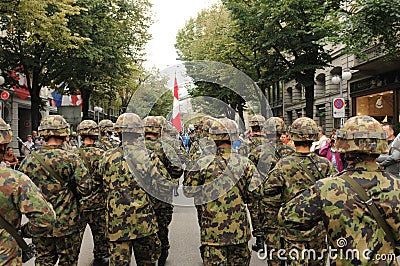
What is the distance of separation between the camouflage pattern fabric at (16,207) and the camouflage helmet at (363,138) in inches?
95.7

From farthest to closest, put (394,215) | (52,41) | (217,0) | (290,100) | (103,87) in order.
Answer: (290,100) → (217,0) → (103,87) → (52,41) → (394,215)

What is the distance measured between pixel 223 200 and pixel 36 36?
15124mm

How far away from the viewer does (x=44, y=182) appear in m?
5.23

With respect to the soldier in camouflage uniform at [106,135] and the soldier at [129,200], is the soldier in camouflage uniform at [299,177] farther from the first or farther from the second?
the soldier in camouflage uniform at [106,135]

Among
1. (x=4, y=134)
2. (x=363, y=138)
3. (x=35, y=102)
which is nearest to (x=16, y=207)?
(x=4, y=134)

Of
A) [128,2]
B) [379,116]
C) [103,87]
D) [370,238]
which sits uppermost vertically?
[128,2]

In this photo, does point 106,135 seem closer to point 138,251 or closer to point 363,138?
point 138,251

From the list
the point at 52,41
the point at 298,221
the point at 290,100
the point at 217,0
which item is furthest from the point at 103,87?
the point at 298,221

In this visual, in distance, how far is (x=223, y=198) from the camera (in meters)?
4.91

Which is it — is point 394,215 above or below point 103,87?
below

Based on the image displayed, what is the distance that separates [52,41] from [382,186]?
15.7m

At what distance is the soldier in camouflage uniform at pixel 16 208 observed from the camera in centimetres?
340

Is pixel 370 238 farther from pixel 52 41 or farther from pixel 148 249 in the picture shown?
pixel 52 41

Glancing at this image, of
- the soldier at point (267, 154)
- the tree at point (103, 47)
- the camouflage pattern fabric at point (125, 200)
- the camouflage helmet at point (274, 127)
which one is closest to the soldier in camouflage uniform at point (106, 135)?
the soldier at point (267, 154)
